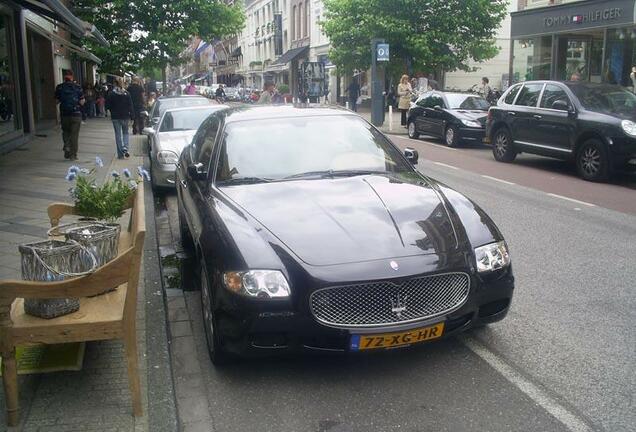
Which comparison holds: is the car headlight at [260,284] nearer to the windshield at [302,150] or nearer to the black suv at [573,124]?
the windshield at [302,150]

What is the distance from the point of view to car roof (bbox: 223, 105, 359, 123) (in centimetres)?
574

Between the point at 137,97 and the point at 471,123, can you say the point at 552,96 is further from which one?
the point at 137,97

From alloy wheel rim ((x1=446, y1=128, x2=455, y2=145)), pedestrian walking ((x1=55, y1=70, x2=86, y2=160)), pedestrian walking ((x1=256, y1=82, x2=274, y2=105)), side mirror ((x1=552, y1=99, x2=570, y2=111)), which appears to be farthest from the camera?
pedestrian walking ((x1=256, y1=82, x2=274, y2=105))

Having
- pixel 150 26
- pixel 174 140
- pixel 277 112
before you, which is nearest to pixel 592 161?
pixel 174 140

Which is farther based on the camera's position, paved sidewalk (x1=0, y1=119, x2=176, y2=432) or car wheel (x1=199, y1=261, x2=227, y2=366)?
car wheel (x1=199, y1=261, x2=227, y2=366)

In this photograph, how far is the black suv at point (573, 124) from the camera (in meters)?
11.5

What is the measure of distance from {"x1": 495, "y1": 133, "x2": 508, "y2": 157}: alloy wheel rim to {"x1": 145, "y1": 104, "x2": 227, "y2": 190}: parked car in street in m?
Result: 6.49

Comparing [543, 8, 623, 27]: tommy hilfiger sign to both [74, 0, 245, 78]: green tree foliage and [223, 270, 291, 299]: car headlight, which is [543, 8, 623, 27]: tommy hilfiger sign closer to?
[74, 0, 245, 78]: green tree foliage

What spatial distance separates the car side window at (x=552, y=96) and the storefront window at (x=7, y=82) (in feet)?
40.0

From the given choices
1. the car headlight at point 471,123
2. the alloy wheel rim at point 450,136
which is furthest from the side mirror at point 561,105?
the alloy wheel rim at point 450,136

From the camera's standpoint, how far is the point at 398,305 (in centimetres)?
379

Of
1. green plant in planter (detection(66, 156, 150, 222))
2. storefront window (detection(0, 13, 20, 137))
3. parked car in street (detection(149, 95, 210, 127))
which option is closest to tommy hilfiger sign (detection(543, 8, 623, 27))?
parked car in street (detection(149, 95, 210, 127))

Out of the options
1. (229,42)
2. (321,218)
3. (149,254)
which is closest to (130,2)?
(149,254)

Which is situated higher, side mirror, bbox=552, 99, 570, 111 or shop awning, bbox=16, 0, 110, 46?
shop awning, bbox=16, 0, 110, 46
